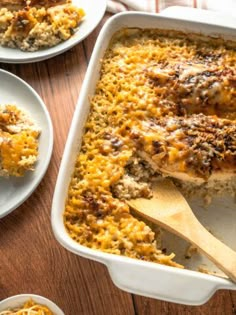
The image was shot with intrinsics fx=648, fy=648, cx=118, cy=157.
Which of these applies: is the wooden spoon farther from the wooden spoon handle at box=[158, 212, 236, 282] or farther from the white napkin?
the white napkin

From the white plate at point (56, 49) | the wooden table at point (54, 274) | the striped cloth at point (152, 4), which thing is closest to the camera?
the wooden table at point (54, 274)

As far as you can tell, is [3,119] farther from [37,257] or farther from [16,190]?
[37,257]

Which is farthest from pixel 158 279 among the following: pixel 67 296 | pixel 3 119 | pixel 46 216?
pixel 3 119

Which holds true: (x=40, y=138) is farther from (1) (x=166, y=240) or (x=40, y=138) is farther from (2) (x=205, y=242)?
(2) (x=205, y=242)

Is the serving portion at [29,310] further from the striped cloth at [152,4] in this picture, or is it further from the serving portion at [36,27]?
the striped cloth at [152,4]

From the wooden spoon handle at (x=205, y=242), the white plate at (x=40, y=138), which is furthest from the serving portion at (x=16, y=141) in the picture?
the wooden spoon handle at (x=205, y=242)

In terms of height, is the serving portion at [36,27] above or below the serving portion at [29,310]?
above

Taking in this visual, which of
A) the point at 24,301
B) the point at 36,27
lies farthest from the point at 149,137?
the point at 36,27

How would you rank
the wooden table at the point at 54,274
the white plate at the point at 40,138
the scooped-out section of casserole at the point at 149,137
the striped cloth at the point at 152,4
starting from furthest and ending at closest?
the striped cloth at the point at 152,4 → the white plate at the point at 40,138 → the wooden table at the point at 54,274 → the scooped-out section of casserole at the point at 149,137
